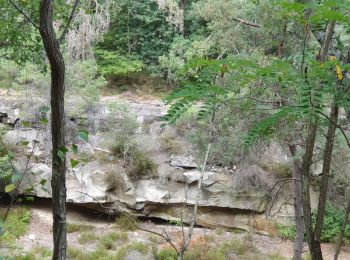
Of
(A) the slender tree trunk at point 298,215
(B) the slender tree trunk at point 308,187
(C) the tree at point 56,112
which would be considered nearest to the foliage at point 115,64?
(A) the slender tree trunk at point 298,215

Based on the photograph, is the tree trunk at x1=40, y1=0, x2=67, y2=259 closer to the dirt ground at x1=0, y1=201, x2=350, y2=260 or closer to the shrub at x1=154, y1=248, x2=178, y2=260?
the shrub at x1=154, y1=248, x2=178, y2=260

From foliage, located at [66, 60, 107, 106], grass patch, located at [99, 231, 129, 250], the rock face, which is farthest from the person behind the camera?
foliage, located at [66, 60, 107, 106]

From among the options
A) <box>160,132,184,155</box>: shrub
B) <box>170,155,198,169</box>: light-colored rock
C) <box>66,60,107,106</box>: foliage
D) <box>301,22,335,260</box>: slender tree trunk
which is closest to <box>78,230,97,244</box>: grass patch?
<box>170,155,198,169</box>: light-colored rock

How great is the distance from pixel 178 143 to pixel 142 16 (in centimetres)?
729

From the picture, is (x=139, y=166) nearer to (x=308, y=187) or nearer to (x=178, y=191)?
(x=178, y=191)

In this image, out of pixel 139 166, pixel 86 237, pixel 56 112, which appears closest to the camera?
pixel 56 112

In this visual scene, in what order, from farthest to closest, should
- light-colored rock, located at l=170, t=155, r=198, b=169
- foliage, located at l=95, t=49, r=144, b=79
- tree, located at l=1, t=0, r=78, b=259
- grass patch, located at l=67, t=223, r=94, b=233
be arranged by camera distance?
1. foliage, located at l=95, t=49, r=144, b=79
2. light-colored rock, located at l=170, t=155, r=198, b=169
3. grass patch, located at l=67, t=223, r=94, b=233
4. tree, located at l=1, t=0, r=78, b=259

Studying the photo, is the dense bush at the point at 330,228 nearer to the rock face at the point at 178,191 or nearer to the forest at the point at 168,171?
the forest at the point at 168,171

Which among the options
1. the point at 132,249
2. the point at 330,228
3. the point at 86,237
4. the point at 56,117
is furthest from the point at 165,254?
the point at 56,117

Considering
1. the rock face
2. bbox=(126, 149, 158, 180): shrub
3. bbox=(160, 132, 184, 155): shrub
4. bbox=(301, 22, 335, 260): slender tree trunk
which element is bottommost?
the rock face

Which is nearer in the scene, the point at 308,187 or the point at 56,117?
the point at 308,187

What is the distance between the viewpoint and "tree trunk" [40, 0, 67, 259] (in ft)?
6.01

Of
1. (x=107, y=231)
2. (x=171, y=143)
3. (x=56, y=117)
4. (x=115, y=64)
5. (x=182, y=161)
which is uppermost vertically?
(x=115, y=64)

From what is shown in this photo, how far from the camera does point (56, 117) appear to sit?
6.81 feet
